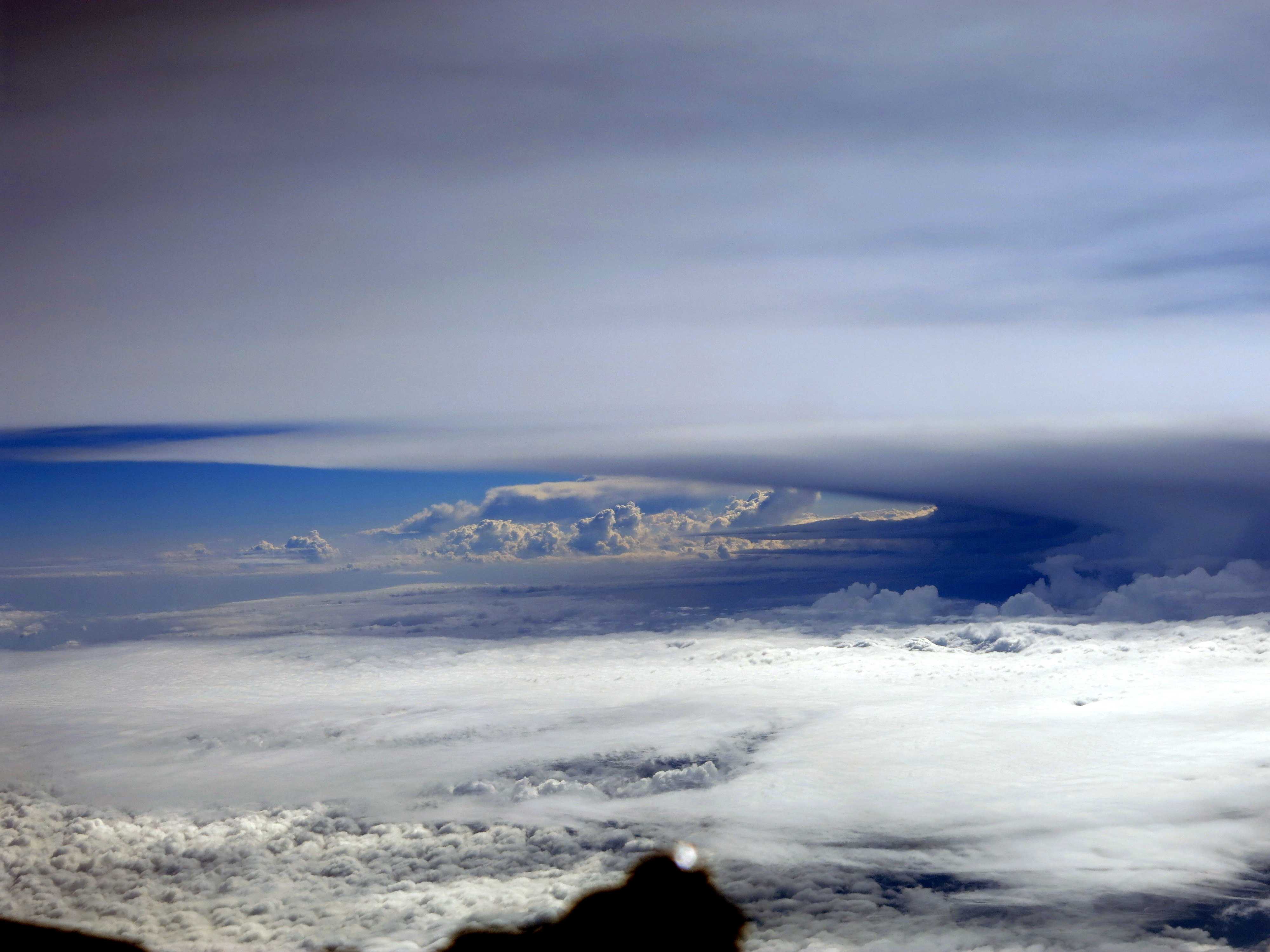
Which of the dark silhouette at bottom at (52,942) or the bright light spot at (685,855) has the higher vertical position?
the dark silhouette at bottom at (52,942)

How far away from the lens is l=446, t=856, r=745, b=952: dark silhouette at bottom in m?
120

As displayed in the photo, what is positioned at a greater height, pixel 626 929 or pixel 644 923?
pixel 626 929

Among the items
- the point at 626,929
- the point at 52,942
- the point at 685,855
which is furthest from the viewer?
the point at 685,855

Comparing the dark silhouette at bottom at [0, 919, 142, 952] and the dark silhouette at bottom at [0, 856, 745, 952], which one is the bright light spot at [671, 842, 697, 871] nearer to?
the dark silhouette at bottom at [0, 856, 745, 952]

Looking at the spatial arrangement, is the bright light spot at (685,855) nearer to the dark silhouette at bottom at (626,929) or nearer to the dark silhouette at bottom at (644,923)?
the dark silhouette at bottom at (626,929)

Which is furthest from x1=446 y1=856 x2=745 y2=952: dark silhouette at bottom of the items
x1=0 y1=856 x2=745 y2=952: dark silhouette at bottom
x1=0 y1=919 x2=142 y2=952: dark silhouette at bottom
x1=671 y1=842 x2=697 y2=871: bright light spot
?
x1=0 y1=919 x2=142 y2=952: dark silhouette at bottom

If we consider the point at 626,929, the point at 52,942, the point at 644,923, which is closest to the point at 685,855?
the point at 644,923

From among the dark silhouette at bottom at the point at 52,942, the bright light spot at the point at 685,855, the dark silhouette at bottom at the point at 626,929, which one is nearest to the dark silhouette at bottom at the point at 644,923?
the dark silhouette at bottom at the point at 626,929

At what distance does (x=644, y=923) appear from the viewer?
176000mm

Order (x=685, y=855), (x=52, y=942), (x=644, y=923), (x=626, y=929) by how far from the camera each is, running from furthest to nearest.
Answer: (x=685, y=855)
(x=644, y=923)
(x=626, y=929)
(x=52, y=942)

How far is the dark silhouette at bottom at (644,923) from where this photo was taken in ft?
394

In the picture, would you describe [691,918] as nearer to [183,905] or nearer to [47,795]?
[183,905]

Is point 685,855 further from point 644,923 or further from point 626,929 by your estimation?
point 626,929

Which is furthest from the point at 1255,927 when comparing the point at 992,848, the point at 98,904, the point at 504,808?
the point at 98,904
